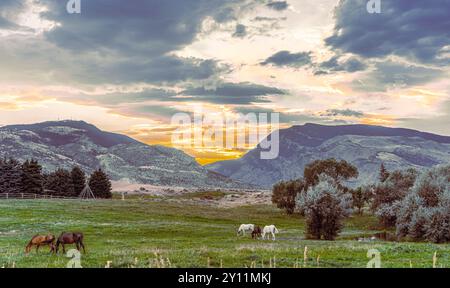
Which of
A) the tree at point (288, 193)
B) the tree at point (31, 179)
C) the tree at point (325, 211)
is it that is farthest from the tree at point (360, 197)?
the tree at point (31, 179)

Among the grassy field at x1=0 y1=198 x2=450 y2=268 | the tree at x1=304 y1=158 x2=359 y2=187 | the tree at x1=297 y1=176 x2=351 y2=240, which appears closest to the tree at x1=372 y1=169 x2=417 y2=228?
the grassy field at x1=0 y1=198 x2=450 y2=268

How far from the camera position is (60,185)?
459 feet

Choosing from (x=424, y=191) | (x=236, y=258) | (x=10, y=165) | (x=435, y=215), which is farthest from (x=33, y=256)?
(x=10, y=165)

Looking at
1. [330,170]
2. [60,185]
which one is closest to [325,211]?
[330,170]

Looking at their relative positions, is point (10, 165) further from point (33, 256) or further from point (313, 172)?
point (33, 256)

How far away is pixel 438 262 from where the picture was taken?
86.2ft

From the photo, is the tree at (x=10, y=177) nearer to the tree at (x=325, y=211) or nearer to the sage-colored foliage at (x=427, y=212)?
the tree at (x=325, y=211)

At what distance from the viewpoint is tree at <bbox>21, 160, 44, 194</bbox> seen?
127m

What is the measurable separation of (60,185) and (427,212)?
11418 centimetres

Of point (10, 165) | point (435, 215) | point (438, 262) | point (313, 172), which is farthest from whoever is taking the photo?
point (10, 165)

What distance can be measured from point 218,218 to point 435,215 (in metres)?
46.3

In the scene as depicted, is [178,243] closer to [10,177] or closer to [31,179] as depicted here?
[10,177]
